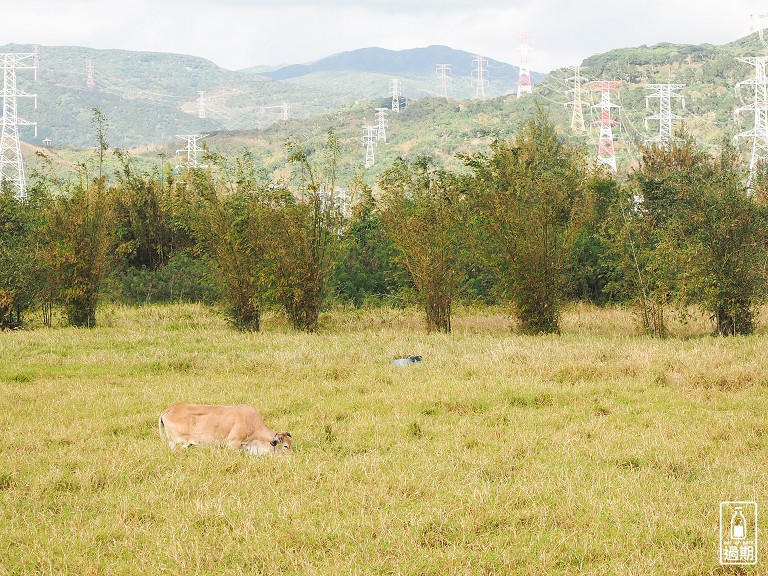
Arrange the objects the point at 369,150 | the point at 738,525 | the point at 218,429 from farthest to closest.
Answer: the point at 369,150, the point at 218,429, the point at 738,525

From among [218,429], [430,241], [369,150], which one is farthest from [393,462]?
[369,150]

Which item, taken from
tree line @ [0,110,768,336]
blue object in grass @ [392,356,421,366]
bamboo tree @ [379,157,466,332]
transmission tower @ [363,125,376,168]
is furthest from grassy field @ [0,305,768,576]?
transmission tower @ [363,125,376,168]

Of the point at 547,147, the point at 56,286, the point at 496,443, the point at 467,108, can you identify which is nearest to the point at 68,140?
the point at 467,108

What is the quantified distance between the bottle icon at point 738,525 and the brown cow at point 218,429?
3430 mm

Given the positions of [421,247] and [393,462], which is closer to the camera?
[393,462]

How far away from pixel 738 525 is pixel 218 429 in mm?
4116

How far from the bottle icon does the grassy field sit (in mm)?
118

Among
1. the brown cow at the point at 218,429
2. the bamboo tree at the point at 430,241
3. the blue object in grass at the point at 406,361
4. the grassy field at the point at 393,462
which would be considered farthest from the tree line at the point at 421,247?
the brown cow at the point at 218,429

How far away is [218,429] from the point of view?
23.0ft

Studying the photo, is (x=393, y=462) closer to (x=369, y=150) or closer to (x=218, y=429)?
(x=218, y=429)

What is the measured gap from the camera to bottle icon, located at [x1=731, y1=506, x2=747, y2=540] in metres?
4.86

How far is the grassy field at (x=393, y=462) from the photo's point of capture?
4766 millimetres

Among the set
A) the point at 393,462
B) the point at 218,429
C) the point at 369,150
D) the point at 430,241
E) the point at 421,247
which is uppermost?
the point at 369,150

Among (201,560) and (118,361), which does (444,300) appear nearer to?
(118,361)
